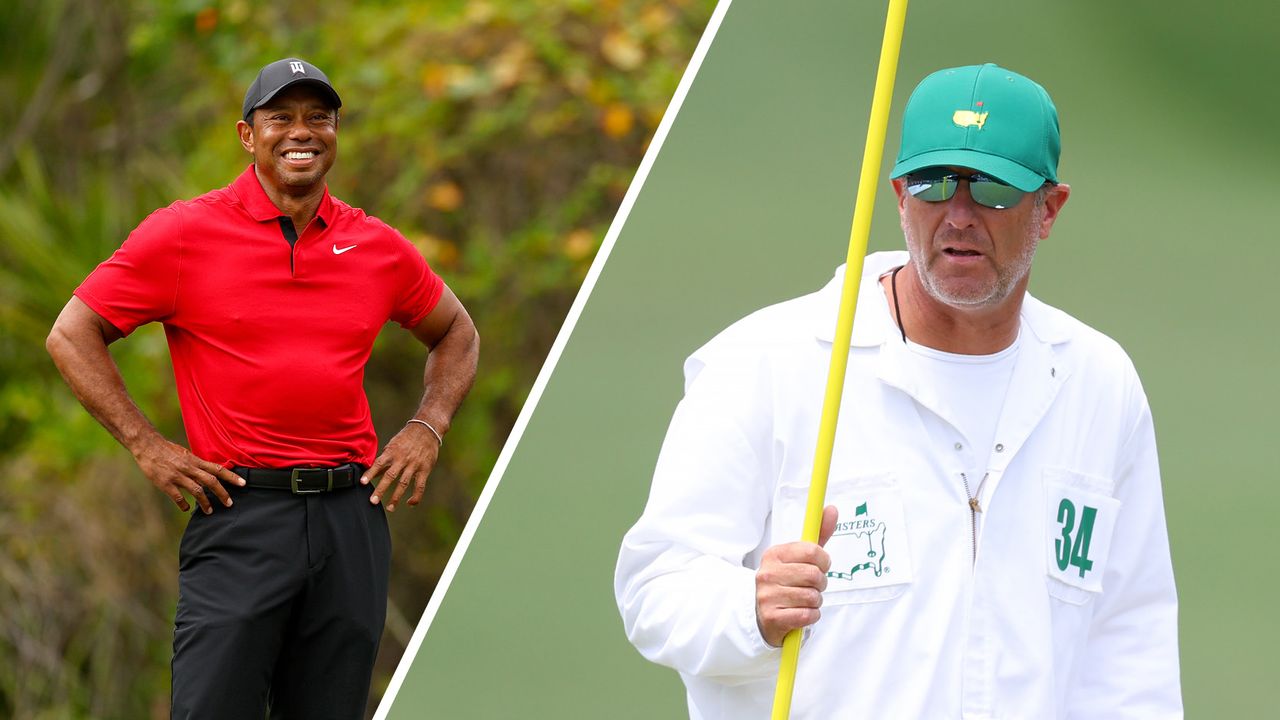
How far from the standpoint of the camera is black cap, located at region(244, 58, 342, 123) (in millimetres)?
2314

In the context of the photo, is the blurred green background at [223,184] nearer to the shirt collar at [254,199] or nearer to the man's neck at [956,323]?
the shirt collar at [254,199]

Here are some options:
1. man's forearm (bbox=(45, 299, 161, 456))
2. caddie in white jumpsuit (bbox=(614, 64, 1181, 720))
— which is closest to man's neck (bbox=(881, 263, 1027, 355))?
caddie in white jumpsuit (bbox=(614, 64, 1181, 720))

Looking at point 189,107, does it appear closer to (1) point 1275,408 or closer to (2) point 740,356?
(1) point 1275,408

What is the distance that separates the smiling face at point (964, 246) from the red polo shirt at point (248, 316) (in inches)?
34.7

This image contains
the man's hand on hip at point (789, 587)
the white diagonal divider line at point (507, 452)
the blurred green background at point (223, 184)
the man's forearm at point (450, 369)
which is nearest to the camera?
the man's hand on hip at point (789, 587)

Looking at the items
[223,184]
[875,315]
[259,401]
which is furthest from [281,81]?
[223,184]

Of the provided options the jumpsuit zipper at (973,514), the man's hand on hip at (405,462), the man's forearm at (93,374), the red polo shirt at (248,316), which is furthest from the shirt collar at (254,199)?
the jumpsuit zipper at (973,514)

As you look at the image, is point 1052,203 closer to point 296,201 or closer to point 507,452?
point 296,201

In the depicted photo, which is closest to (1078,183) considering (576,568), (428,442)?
(576,568)

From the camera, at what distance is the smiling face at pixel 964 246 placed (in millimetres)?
1981

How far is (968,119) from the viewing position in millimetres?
1978

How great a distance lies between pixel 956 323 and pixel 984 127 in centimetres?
25

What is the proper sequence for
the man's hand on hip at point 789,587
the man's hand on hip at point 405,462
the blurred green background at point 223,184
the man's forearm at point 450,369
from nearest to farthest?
1. the man's hand on hip at point 789,587
2. the man's hand on hip at point 405,462
3. the man's forearm at point 450,369
4. the blurred green background at point 223,184

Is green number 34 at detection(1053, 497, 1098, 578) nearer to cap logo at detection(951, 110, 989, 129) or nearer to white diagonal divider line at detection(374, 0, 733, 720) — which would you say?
cap logo at detection(951, 110, 989, 129)
